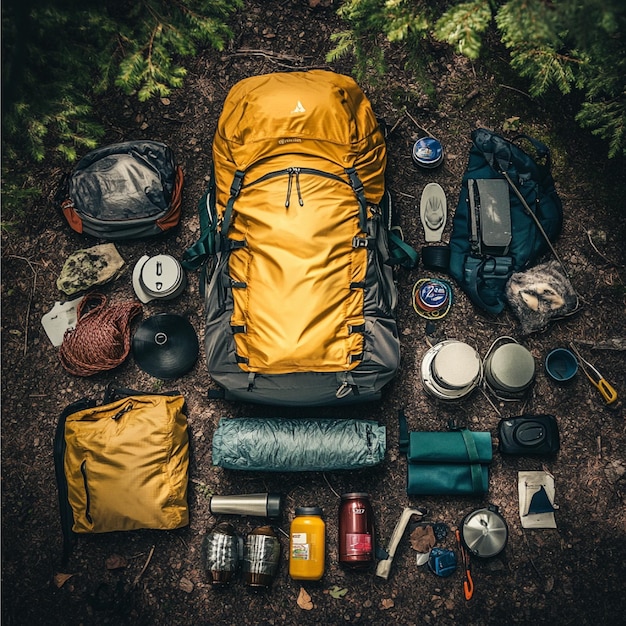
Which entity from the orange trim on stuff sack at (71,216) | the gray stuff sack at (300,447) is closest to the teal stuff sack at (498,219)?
the gray stuff sack at (300,447)

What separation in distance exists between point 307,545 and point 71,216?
259 centimetres

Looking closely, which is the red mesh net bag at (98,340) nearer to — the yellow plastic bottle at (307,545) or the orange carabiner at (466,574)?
the yellow plastic bottle at (307,545)

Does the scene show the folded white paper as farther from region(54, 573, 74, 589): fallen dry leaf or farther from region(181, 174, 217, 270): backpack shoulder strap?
region(54, 573, 74, 589): fallen dry leaf

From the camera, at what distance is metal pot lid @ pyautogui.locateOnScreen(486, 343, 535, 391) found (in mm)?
3566

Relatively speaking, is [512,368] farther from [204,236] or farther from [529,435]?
[204,236]

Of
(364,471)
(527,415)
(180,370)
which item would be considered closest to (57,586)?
(180,370)

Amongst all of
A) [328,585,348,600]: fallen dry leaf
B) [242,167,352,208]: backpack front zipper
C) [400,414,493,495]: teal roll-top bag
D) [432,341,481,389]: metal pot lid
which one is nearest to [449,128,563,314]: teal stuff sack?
[432,341,481,389]: metal pot lid

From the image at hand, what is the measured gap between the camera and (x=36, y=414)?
378 cm

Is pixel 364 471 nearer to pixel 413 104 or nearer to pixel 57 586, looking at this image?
pixel 57 586

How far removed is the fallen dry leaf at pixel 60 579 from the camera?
3623 millimetres

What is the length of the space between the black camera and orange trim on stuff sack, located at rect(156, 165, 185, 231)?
99.1 inches

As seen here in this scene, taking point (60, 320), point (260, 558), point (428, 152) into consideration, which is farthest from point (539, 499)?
point (60, 320)

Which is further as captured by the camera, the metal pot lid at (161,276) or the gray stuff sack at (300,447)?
the metal pot lid at (161,276)

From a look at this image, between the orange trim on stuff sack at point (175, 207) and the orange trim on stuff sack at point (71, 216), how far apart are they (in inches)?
20.9
